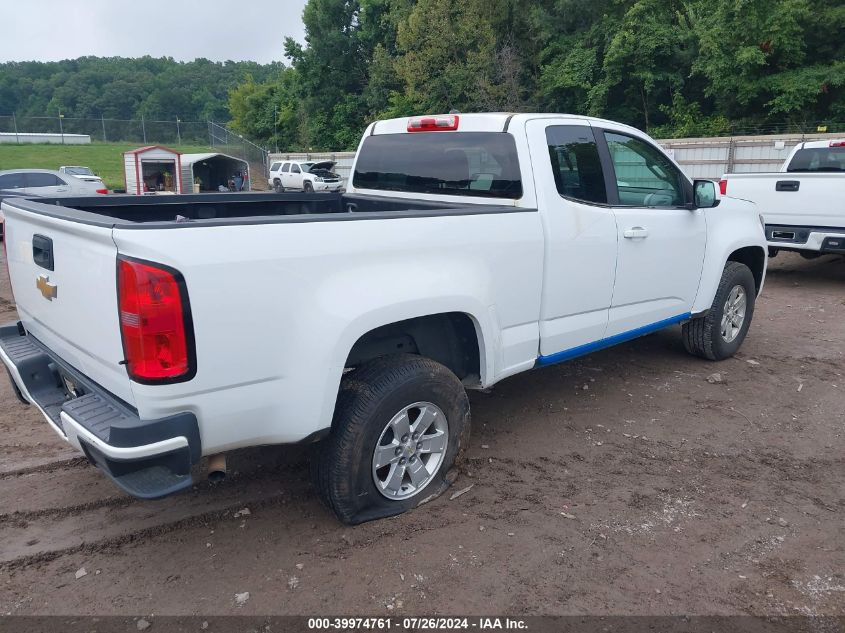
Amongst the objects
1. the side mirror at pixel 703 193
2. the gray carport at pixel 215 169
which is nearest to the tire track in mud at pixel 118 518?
the side mirror at pixel 703 193

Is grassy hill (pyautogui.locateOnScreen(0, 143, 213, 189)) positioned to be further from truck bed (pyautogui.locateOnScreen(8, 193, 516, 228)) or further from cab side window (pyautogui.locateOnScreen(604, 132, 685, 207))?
cab side window (pyautogui.locateOnScreen(604, 132, 685, 207))

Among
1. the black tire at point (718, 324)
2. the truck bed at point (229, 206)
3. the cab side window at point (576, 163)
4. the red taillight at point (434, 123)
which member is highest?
the red taillight at point (434, 123)

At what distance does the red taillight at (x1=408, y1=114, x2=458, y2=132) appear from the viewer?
427cm

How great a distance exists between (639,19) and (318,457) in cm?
3160

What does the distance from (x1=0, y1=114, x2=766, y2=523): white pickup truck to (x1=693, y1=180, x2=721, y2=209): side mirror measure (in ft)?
0.07

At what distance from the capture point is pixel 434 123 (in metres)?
4.38

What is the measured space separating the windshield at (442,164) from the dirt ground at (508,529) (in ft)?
5.28

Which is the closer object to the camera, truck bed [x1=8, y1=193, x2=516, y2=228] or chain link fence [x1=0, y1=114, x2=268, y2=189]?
truck bed [x1=8, y1=193, x2=516, y2=228]

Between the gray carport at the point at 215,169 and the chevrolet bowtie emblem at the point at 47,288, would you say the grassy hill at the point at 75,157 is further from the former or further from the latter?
the chevrolet bowtie emblem at the point at 47,288

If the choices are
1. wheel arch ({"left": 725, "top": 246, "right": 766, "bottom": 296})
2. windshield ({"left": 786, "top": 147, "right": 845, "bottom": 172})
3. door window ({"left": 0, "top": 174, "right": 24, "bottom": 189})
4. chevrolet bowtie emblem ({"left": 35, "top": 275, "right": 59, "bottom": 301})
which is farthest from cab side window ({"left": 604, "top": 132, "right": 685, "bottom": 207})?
door window ({"left": 0, "top": 174, "right": 24, "bottom": 189})

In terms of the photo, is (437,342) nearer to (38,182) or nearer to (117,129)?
(38,182)

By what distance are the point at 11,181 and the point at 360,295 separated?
53.9 ft

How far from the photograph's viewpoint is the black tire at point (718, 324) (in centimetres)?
557

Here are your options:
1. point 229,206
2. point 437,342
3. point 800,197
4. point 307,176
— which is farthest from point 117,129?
point 437,342
